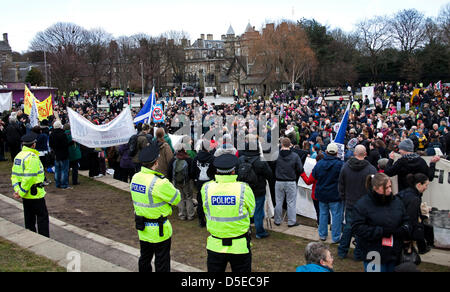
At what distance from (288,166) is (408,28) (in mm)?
82462

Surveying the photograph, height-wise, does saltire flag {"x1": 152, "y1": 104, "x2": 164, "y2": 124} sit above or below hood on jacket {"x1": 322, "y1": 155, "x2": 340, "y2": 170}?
above

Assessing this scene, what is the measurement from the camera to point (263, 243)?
8.03 metres

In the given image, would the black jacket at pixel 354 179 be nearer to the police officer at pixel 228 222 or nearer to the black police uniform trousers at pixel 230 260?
the police officer at pixel 228 222

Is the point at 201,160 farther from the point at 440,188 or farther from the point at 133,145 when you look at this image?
the point at 440,188

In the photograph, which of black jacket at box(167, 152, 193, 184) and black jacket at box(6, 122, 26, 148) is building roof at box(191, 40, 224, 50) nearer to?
black jacket at box(6, 122, 26, 148)

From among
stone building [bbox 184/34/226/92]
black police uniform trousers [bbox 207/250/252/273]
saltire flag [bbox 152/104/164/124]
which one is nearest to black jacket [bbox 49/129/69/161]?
saltire flag [bbox 152/104/164/124]

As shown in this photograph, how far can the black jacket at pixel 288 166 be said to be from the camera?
336 inches

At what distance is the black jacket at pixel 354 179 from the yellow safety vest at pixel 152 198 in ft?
10.1

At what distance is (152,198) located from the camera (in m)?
5.45

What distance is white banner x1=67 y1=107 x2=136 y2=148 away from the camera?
11703 mm

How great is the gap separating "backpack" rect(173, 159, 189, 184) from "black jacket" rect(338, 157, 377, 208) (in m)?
3.55

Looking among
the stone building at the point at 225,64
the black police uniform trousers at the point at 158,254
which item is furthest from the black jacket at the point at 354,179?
the stone building at the point at 225,64
